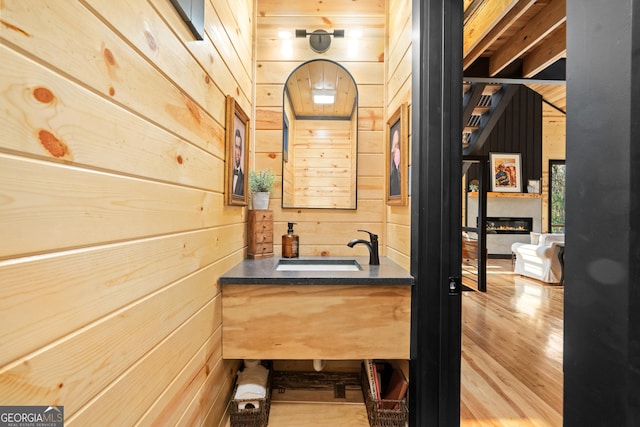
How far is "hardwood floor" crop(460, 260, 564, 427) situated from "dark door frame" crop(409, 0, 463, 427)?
0.63m

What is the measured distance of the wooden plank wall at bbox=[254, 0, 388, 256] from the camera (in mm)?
2260

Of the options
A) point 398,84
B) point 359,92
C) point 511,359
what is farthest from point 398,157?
point 511,359

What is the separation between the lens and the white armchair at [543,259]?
15.5 ft

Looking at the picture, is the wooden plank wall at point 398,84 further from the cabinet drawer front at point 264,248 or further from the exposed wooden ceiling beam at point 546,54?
the exposed wooden ceiling beam at point 546,54

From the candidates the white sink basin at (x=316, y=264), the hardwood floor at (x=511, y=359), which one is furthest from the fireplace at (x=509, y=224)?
the white sink basin at (x=316, y=264)

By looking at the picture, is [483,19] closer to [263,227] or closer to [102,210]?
[263,227]

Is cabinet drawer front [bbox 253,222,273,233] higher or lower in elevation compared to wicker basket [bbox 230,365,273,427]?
higher

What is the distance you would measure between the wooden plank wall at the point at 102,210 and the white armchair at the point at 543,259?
529 centimetres

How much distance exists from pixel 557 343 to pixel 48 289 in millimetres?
3544

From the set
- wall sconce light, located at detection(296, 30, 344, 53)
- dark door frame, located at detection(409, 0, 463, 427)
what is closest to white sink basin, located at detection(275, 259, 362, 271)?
dark door frame, located at detection(409, 0, 463, 427)

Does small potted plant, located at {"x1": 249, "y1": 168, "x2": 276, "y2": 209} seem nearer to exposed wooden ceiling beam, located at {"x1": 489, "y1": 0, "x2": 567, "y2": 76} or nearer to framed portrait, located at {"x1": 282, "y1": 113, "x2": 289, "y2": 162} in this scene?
framed portrait, located at {"x1": 282, "y1": 113, "x2": 289, "y2": 162}

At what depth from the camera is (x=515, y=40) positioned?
3.10m

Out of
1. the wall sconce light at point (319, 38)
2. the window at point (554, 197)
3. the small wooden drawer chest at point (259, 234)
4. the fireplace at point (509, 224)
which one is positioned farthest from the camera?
the fireplace at point (509, 224)

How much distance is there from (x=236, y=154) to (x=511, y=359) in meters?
2.59
